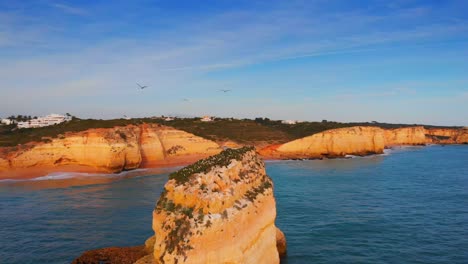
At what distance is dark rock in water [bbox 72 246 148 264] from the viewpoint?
63.7 ft

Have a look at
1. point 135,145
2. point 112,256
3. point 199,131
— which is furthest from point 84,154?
point 112,256

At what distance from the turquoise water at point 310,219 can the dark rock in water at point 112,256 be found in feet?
5.76

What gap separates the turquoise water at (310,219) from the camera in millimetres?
21891

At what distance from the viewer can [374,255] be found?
21000mm

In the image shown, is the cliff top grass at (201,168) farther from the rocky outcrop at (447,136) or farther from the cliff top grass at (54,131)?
the rocky outcrop at (447,136)

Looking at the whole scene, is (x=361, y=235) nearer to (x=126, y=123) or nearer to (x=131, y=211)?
(x=131, y=211)

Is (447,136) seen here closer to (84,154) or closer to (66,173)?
(84,154)

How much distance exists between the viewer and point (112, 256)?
795 inches

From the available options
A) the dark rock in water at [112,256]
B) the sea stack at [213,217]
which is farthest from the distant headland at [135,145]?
the sea stack at [213,217]

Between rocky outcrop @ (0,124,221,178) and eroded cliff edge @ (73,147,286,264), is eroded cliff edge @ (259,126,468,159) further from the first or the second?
eroded cliff edge @ (73,147,286,264)

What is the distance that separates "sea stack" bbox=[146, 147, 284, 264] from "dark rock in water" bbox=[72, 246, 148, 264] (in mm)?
3656

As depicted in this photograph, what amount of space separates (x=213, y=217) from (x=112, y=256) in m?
8.59

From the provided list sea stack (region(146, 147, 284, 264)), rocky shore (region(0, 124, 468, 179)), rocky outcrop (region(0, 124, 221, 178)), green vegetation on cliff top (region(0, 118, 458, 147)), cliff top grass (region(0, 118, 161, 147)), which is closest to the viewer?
sea stack (region(146, 147, 284, 264))

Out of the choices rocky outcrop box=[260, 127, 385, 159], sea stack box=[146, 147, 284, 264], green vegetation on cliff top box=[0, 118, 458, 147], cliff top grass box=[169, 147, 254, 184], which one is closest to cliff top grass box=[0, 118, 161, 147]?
green vegetation on cliff top box=[0, 118, 458, 147]
